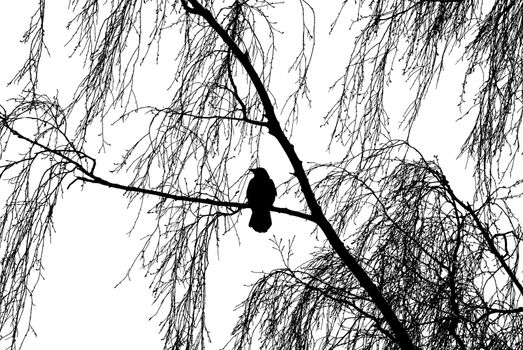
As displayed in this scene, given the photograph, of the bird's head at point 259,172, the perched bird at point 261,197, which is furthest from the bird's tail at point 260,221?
the bird's head at point 259,172

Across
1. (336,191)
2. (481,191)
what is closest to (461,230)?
(481,191)

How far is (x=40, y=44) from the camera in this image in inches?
120

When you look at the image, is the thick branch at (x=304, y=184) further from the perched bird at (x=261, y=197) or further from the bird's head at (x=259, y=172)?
the perched bird at (x=261, y=197)

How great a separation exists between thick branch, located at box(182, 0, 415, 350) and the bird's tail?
2.12 ft

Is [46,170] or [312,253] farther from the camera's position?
[312,253]

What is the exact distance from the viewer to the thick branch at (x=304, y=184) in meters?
2.96

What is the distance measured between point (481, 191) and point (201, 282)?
4.10 ft

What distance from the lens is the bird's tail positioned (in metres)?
3.77

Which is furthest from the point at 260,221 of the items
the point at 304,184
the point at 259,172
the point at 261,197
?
the point at 304,184

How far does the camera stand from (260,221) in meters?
3.79

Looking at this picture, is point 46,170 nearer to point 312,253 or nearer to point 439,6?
point 312,253

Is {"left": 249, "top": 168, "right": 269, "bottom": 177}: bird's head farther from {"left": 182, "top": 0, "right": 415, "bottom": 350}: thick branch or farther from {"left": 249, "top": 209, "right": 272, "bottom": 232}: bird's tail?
{"left": 182, "top": 0, "right": 415, "bottom": 350}: thick branch

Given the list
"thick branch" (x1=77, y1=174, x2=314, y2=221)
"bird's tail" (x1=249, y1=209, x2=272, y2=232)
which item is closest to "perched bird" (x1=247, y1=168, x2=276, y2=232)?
"bird's tail" (x1=249, y1=209, x2=272, y2=232)

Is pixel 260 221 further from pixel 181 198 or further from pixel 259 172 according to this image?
pixel 181 198
